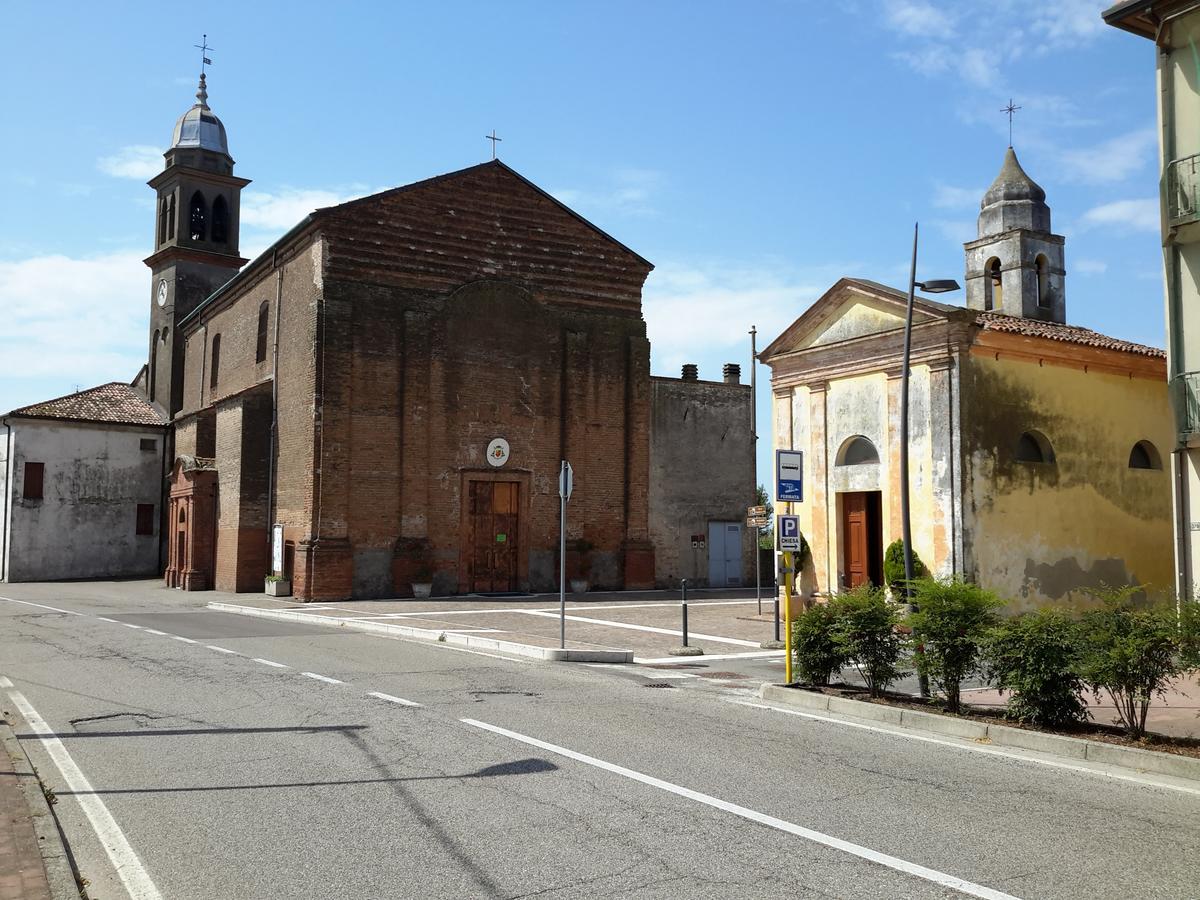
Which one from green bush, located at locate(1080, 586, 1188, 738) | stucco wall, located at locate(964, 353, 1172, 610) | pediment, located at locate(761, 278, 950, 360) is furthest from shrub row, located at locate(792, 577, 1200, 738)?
pediment, located at locate(761, 278, 950, 360)

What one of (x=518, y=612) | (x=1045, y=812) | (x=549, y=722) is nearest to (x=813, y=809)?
(x=1045, y=812)

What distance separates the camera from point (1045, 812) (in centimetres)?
643

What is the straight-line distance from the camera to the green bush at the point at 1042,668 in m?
8.83

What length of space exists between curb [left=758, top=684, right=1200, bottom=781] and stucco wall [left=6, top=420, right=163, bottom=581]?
3678cm

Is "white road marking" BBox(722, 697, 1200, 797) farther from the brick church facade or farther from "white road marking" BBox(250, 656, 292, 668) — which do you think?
the brick church facade

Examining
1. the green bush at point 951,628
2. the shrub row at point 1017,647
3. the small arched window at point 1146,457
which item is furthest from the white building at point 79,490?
the green bush at point 951,628

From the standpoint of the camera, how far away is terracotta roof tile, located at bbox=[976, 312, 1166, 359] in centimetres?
2017

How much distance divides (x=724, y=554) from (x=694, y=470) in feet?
9.92

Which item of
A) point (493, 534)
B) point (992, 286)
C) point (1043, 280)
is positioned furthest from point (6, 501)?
point (1043, 280)

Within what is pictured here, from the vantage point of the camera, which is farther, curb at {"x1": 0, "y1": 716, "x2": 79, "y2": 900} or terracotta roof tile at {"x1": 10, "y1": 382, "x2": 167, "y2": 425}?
terracotta roof tile at {"x1": 10, "y1": 382, "x2": 167, "y2": 425}

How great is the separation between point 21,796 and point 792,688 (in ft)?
24.8

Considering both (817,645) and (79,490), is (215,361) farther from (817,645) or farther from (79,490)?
(817,645)

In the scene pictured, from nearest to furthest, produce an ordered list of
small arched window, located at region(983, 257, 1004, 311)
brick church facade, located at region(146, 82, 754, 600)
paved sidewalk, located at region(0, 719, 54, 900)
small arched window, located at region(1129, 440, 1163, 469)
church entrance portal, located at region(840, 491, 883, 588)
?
paved sidewalk, located at region(0, 719, 54, 900) → church entrance portal, located at region(840, 491, 883, 588) → small arched window, located at region(1129, 440, 1163, 469) → small arched window, located at region(983, 257, 1004, 311) → brick church facade, located at region(146, 82, 754, 600)

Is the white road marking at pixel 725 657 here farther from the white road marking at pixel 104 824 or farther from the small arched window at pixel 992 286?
the small arched window at pixel 992 286
